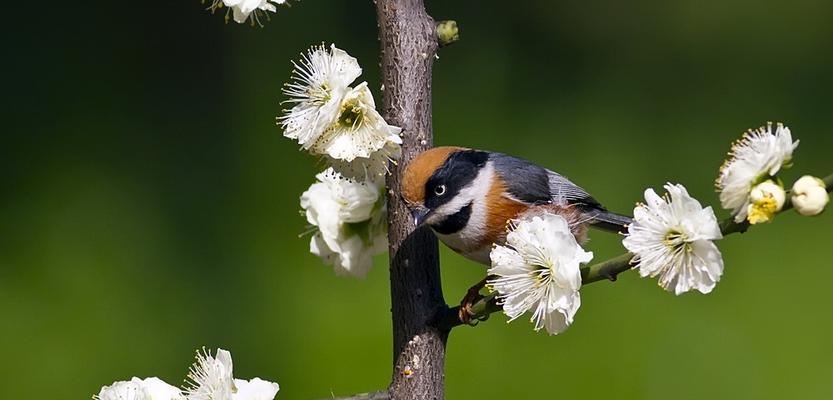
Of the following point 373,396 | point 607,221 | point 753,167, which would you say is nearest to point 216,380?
point 373,396

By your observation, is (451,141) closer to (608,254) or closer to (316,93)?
(608,254)

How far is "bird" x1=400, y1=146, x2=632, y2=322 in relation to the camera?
3.84 feet

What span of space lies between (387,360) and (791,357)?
0.75 m

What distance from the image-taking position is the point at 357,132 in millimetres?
1104

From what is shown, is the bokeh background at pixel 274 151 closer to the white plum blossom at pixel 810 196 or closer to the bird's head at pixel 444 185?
the bird's head at pixel 444 185

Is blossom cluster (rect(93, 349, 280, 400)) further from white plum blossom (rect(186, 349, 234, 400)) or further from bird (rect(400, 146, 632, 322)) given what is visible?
bird (rect(400, 146, 632, 322))

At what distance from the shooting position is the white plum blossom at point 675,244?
2.96 feet

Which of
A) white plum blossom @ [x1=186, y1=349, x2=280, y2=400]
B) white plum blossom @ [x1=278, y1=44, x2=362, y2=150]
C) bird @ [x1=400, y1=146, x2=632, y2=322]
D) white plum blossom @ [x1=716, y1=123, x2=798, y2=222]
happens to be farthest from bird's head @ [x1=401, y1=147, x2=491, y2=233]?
white plum blossom @ [x1=716, y1=123, x2=798, y2=222]

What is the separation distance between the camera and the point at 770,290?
7.23ft

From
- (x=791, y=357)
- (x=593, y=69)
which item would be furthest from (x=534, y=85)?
(x=791, y=357)

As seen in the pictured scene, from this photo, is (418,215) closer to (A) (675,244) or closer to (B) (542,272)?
(B) (542,272)

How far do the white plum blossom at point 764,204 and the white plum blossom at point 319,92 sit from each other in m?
0.42

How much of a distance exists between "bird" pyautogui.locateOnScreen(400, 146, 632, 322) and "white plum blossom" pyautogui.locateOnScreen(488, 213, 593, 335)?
169 millimetres

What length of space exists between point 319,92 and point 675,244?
1.25 feet
